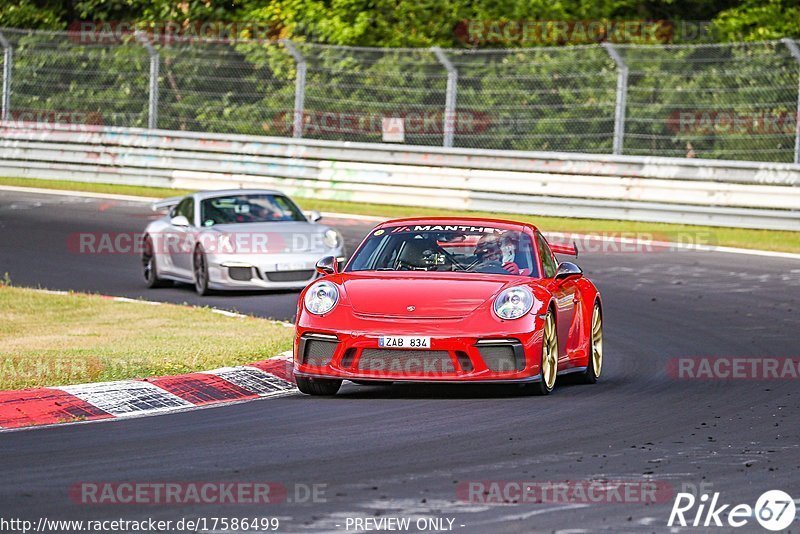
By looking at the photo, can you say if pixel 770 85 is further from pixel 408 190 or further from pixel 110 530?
pixel 110 530

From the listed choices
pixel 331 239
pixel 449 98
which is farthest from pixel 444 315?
pixel 449 98

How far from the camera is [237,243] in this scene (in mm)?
17391

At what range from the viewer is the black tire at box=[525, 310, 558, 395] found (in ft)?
32.7

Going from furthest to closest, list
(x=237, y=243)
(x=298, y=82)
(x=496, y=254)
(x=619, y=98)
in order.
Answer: (x=298, y=82) → (x=619, y=98) → (x=237, y=243) → (x=496, y=254)

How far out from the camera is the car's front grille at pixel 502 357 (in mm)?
9742

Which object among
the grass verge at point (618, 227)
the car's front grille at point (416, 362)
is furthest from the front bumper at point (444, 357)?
the grass verge at point (618, 227)

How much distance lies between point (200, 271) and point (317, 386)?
7.51 m

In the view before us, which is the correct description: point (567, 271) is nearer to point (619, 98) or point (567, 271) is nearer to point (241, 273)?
point (241, 273)

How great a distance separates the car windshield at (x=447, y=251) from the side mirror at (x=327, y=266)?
94 mm

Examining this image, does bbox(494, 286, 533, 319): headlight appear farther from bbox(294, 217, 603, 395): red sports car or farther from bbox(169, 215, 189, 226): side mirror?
bbox(169, 215, 189, 226): side mirror

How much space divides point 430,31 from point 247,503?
25654mm

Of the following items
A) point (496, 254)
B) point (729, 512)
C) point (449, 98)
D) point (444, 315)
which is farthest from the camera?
point (449, 98)

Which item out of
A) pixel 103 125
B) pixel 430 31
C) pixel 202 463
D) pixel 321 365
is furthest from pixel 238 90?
pixel 202 463

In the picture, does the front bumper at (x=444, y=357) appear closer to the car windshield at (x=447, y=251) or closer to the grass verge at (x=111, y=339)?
the car windshield at (x=447, y=251)
